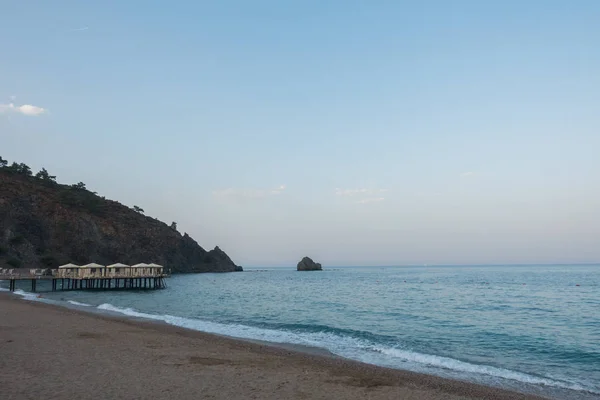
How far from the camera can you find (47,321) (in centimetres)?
2325

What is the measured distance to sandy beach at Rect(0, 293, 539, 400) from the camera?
1020cm

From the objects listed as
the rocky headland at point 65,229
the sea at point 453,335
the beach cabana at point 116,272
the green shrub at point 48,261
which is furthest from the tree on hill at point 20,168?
the sea at point 453,335

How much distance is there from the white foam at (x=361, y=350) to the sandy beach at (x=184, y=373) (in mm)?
2172

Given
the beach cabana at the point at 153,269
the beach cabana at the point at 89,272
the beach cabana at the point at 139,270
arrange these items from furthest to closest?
the beach cabana at the point at 153,269 < the beach cabana at the point at 139,270 < the beach cabana at the point at 89,272

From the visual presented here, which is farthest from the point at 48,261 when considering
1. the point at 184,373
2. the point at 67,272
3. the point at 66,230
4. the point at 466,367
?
the point at 466,367

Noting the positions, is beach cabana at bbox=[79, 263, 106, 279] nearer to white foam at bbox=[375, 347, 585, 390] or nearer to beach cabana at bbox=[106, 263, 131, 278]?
beach cabana at bbox=[106, 263, 131, 278]

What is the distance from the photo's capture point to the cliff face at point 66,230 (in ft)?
289

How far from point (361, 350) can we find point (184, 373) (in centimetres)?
919

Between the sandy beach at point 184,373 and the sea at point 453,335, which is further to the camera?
the sea at point 453,335

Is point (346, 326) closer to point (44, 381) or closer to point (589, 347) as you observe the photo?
point (589, 347)

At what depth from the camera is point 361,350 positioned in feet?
63.1

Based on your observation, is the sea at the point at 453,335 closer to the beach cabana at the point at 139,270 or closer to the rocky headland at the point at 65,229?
the beach cabana at the point at 139,270

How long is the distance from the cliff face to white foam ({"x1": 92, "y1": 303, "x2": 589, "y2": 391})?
72895 mm

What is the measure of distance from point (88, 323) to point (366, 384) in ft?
56.7
